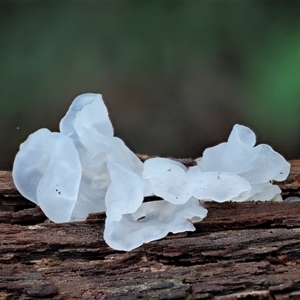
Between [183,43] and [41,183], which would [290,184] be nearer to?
[41,183]

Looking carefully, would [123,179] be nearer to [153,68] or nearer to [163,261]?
[163,261]

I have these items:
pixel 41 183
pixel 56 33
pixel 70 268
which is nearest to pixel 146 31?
pixel 56 33

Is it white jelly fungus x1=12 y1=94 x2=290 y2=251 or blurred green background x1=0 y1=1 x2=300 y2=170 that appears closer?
white jelly fungus x1=12 y1=94 x2=290 y2=251

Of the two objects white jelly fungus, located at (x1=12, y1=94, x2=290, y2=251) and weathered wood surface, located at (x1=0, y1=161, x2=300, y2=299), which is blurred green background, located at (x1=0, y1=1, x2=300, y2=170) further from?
weathered wood surface, located at (x1=0, y1=161, x2=300, y2=299)

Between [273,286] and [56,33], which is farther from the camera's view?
[56,33]

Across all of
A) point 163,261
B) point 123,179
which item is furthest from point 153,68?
point 163,261

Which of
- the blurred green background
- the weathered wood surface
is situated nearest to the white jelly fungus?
the weathered wood surface
